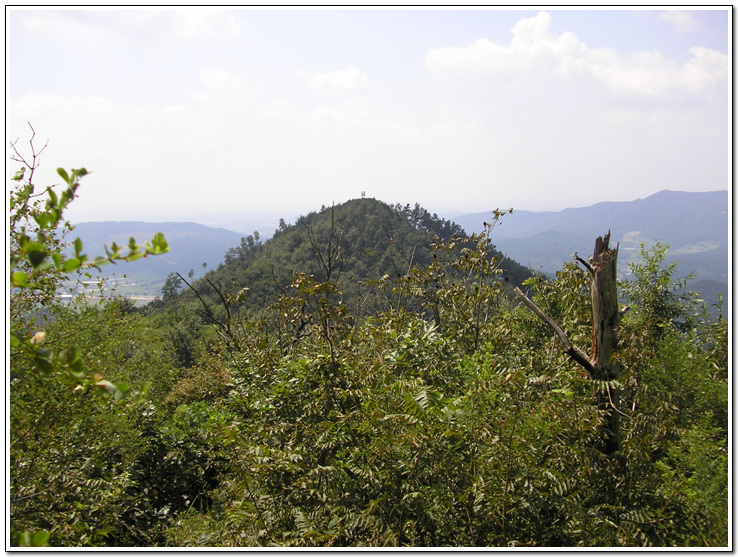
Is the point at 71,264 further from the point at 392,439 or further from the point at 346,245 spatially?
the point at 346,245

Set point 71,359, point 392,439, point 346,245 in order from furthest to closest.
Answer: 1. point 346,245
2. point 392,439
3. point 71,359

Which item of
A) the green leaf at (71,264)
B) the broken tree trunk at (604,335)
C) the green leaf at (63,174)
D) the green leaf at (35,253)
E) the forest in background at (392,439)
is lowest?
the forest in background at (392,439)

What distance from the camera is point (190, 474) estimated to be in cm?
629

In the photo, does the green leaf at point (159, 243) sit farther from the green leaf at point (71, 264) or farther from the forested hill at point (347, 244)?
the forested hill at point (347, 244)

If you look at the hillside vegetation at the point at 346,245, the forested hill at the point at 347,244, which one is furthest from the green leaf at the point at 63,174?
the forested hill at the point at 347,244

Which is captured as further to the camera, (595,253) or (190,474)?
(190,474)

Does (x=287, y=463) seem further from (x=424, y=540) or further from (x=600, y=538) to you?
(x=600, y=538)

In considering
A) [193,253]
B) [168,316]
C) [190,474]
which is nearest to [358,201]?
[168,316]

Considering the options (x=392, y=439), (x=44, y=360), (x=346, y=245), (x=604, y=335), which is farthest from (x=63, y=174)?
(x=346, y=245)

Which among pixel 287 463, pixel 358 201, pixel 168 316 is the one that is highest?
pixel 358 201

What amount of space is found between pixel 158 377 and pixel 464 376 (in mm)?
13001

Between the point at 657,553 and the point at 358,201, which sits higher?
the point at 358,201

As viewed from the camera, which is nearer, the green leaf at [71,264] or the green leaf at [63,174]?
the green leaf at [71,264]

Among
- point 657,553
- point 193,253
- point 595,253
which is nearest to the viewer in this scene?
point 657,553
